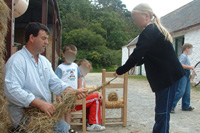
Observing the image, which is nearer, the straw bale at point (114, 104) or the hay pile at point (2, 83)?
the hay pile at point (2, 83)

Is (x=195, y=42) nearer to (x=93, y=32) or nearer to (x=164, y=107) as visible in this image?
(x=164, y=107)

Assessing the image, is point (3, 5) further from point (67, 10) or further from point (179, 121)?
point (67, 10)

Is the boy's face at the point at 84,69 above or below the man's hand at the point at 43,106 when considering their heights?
above

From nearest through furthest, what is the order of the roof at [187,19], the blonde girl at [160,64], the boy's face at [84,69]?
the blonde girl at [160,64]
the boy's face at [84,69]
the roof at [187,19]

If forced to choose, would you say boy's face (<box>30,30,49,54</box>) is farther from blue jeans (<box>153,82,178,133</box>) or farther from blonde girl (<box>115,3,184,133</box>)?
blue jeans (<box>153,82,178,133</box>)

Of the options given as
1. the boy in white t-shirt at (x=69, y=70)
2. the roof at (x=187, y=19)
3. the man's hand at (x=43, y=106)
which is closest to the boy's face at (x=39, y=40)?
the man's hand at (x=43, y=106)

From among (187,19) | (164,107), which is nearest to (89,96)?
(164,107)

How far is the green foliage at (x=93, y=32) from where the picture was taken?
3541 centimetres

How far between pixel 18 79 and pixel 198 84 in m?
10.6

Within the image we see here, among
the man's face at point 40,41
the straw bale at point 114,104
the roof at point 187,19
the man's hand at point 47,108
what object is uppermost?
the roof at point 187,19

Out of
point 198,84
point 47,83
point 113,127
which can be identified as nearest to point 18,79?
point 47,83

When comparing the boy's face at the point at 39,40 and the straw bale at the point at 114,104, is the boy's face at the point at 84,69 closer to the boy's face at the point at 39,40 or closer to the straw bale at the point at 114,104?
the straw bale at the point at 114,104

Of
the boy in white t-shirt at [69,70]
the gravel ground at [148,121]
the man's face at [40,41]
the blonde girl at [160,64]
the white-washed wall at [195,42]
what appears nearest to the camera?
the man's face at [40,41]

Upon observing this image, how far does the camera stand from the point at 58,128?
2.02m
